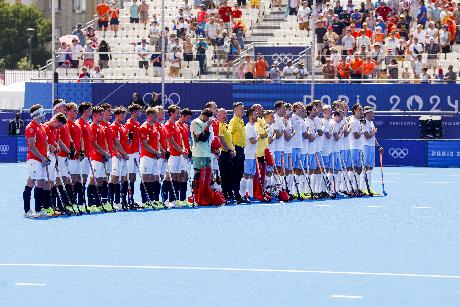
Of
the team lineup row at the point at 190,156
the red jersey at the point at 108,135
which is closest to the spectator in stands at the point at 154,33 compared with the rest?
the team lineup row at the point at 190,156

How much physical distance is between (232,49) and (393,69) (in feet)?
20.0

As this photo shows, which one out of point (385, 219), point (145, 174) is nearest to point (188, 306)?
point (385, 219)

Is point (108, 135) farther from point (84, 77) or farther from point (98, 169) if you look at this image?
point (84, 77)

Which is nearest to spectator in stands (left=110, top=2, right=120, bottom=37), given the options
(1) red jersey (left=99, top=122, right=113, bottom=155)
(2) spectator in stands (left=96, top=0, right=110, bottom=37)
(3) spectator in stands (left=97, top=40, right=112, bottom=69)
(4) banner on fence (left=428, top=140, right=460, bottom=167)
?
(2) spectator in stands (left=96, top=0, right=110, bottom=37)

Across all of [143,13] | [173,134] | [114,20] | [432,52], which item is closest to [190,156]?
[173,134]

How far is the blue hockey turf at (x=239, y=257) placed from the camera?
50.8 ft

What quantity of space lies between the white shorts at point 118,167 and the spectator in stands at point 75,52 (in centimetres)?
2063

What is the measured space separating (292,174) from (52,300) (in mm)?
16597

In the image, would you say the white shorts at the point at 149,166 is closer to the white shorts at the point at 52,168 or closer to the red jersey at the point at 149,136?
the red jersey at the point at 149,136

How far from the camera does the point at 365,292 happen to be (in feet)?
51.6

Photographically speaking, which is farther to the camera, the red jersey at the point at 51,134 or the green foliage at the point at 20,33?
the green foliage at the point at 20,33

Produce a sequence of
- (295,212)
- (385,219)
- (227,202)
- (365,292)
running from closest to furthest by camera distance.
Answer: (365,292) → (385,219) → (295,212) → (227,202)

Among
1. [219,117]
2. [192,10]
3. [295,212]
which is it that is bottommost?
[295,212]

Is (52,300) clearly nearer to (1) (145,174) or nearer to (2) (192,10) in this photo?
(1) (145,174)
